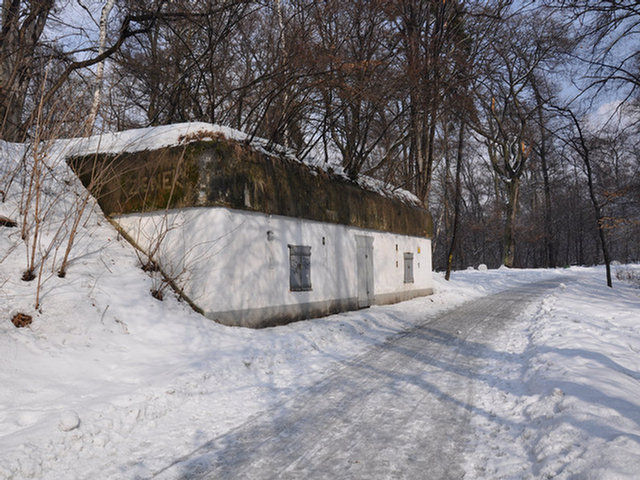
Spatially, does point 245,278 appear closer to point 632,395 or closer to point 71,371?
point 71,371

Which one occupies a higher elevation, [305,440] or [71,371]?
[71,371]

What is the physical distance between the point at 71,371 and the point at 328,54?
9.62 m

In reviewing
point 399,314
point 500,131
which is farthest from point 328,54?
point 500,131

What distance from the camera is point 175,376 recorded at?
589 centimetres

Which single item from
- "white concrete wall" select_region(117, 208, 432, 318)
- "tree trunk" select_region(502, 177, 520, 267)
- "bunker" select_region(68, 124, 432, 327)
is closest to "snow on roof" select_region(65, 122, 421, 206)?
"bunker" select_region(68, 124, 432, 327)

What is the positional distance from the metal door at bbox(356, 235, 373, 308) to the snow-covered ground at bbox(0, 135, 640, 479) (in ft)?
12.2

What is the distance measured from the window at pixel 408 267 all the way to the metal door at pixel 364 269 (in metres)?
3.23

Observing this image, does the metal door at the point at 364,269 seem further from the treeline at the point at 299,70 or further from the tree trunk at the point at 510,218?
the tree trunk at the point at 510,218

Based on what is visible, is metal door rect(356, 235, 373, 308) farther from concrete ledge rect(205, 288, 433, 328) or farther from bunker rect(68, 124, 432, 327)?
bunker rect(68, 124, 432, 327)

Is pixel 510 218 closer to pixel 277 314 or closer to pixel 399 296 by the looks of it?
pixel 399 296

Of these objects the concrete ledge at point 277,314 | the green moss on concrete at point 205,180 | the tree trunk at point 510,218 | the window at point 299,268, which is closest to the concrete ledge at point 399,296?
the concrete ledge at point 277,314

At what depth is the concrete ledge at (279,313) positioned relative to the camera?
9109 millimetres

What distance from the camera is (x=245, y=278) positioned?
9.53 meters

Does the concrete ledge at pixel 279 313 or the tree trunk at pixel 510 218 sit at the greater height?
the tree trunk at pixel 510 218
